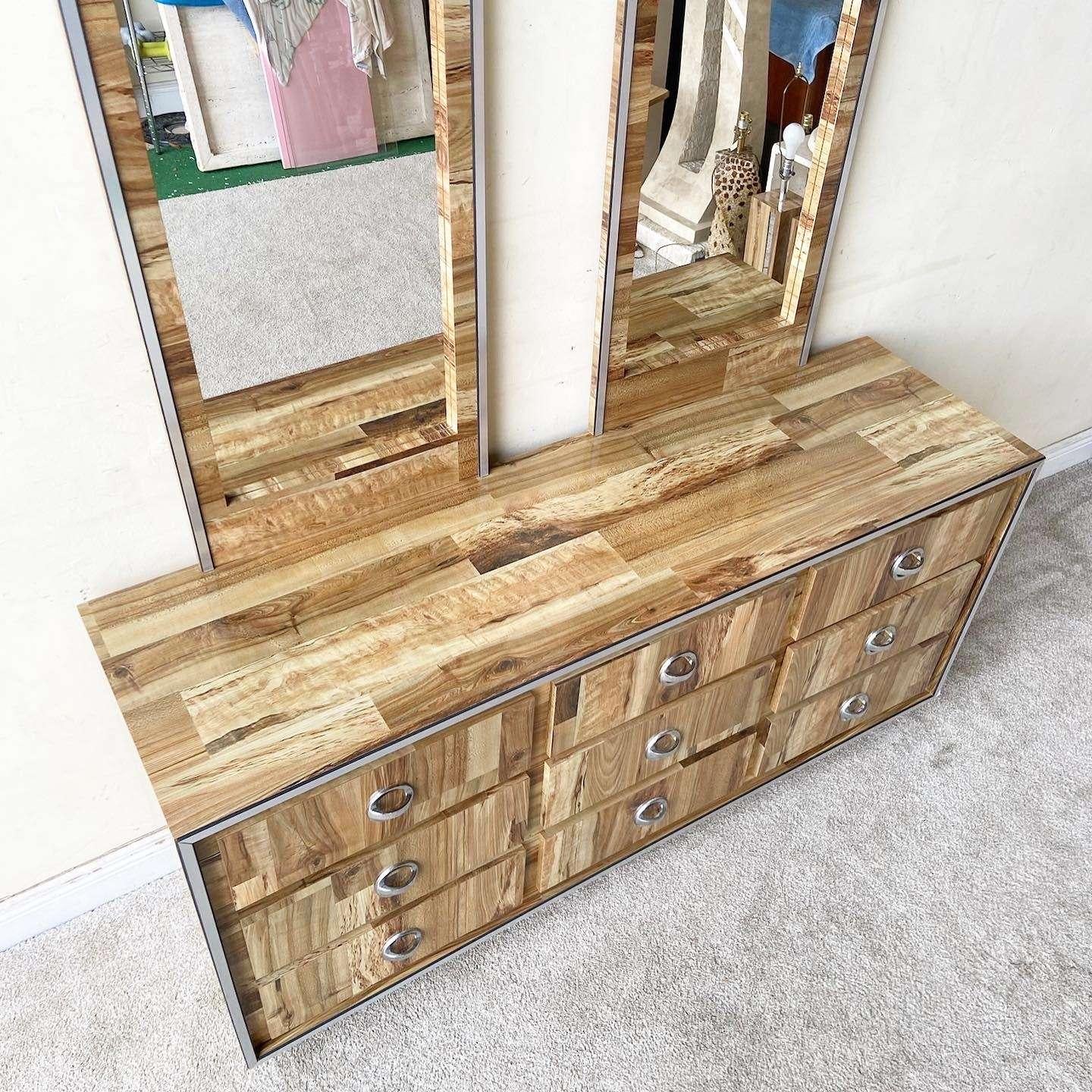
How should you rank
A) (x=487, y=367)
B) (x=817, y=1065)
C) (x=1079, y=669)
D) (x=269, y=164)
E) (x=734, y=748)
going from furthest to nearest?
(x=1079, y=669)
(x=734, y=748)
(x=817, y=1065)
(x=487, y=367)
(x=269, y=164)

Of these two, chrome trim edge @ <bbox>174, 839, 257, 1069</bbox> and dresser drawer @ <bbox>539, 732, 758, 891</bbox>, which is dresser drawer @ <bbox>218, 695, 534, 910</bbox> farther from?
dresser drawer @ <bbox>539, 732, 758, 891</bbox>

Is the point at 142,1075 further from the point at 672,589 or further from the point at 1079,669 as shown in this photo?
the point at 1079,669

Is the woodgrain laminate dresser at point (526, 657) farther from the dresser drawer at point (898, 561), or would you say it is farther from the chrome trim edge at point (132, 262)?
the chrome trim edge at point (132, 262)

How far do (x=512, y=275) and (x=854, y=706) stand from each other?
0.95m

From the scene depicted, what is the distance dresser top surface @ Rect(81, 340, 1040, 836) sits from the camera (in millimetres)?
1107

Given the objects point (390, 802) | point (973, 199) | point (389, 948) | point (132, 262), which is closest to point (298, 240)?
point (132, 262)

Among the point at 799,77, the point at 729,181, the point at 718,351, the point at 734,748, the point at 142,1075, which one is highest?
the point at 799,77

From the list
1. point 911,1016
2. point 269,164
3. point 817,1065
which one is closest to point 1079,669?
point 911,1016

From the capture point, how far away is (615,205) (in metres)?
1.28

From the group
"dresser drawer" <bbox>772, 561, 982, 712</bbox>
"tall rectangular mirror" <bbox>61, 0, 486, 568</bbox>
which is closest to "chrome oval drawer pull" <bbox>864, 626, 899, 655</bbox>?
"dresser drawer" <bbox>772, 561, 982, 712</bbox>

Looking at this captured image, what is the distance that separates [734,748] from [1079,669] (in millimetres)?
896

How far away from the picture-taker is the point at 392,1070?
4.69 ft

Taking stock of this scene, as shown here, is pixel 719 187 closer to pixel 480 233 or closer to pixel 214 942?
pixel 480 233

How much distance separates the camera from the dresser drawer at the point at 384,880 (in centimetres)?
119
